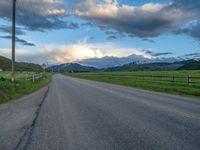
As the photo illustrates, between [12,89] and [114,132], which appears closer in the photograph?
[114,132]

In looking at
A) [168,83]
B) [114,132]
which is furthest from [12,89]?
[168,83]

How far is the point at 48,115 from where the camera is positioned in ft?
38.3

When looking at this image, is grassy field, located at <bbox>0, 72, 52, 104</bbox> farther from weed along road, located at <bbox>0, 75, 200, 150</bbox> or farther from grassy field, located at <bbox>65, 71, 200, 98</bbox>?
grassy field, located at <bbox>65, 71, 200, 98</bbox>

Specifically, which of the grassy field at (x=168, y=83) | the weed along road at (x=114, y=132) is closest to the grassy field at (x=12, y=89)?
the weed along road at (x=114, y=132)

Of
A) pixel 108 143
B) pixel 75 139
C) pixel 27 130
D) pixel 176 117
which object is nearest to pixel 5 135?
pixel 27 130

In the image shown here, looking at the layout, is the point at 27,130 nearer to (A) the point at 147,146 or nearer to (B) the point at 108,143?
(B) the point at 108,143

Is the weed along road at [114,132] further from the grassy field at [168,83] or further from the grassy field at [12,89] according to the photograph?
the grassy field at [168,83]

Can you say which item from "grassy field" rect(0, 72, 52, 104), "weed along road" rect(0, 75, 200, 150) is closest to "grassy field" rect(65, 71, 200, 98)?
"grassy field" rect(0, 72, 52, 104)

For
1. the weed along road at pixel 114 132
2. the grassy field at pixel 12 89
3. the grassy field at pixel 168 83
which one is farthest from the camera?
the grassy field at pixel 168 83

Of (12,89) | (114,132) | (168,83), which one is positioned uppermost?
(168,83)

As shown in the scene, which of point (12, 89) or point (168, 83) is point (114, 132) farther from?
point (168, 83)

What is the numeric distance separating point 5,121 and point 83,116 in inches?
99.8

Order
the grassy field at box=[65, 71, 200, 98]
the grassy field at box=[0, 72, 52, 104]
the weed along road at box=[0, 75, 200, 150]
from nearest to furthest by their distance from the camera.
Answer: the weed along road at box=[0, 75, 200, 150], the grassy field at box=[0, 72, 52, 104], the grassy field at box=[65, 71, 200, 98]

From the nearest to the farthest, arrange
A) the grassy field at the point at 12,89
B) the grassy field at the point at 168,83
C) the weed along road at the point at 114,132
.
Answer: the weed along road at the point at 114,132 → the grassy field at the point at 12,89 → the grassy field at the point at 168,83
